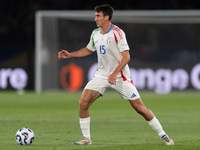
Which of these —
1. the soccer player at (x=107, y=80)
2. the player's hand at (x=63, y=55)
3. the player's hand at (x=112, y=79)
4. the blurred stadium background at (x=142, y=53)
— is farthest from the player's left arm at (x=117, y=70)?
the blurred stadium background at (x=142, y=53)

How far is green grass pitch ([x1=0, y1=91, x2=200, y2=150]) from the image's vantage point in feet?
21.7

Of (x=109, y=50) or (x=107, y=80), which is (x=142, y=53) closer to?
(x=109, y=50)

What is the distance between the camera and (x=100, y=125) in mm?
9625

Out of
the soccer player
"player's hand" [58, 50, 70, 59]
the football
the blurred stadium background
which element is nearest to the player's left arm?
the soccer player

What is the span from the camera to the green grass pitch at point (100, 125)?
663 centimetres

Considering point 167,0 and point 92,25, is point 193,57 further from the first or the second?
point 167,0

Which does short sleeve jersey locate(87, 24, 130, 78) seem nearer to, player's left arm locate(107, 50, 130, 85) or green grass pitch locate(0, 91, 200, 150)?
player's left arm locate(107, 50, 130, 85)

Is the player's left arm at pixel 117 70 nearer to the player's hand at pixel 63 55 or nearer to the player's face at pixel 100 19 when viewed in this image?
the player's face at pixel 100 19

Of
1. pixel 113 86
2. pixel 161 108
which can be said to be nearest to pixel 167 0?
pixel 161 108

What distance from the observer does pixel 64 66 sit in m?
20.6

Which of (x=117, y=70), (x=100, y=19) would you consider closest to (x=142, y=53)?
(x=100, y=19)

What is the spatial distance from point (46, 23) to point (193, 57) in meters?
6.63

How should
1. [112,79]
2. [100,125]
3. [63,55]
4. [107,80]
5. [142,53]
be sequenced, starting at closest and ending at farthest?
[112,79] → [107,80] → [63,55] → [100,125] → [142,53]

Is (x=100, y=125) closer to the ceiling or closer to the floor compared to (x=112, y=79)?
closer to the floor
